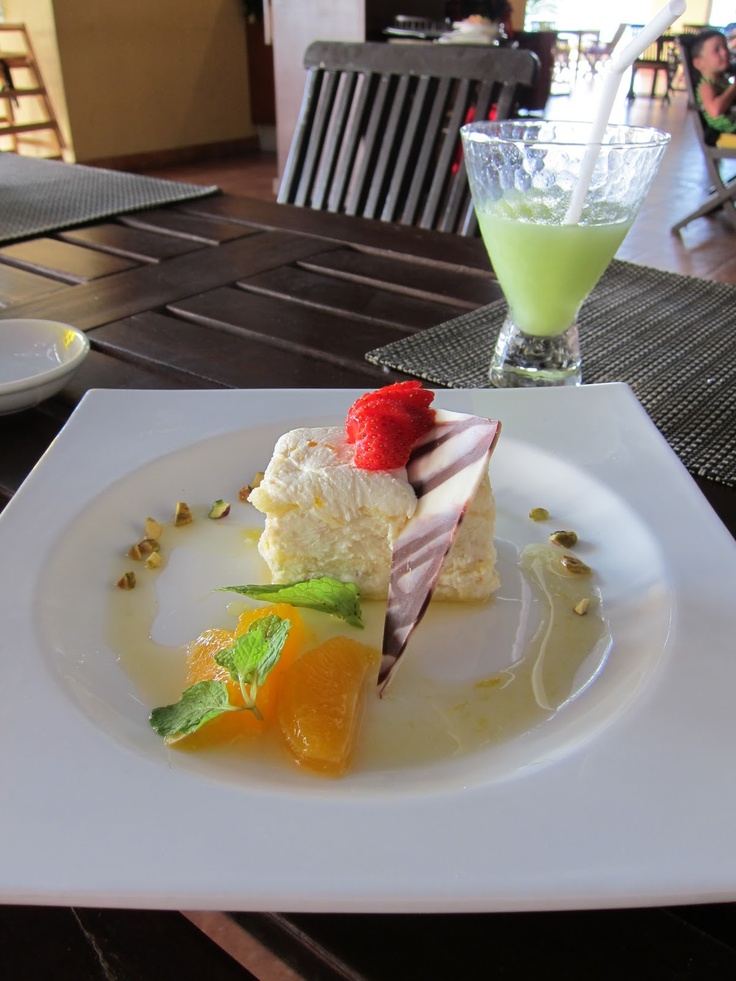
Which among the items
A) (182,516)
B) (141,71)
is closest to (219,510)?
(182,516)

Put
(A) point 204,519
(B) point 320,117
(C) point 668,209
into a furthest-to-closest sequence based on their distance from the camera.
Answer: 1. (C) point 668,209
2. (B) point 320,117
3. (A) point 204,519

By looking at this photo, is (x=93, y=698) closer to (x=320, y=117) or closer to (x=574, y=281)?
(x=574, y=281)

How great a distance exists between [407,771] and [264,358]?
772mm

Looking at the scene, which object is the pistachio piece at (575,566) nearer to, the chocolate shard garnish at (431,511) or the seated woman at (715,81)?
the chocolate shard garnish at (431,511)

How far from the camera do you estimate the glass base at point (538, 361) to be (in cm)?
113

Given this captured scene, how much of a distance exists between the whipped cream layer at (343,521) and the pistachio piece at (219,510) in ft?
0.29

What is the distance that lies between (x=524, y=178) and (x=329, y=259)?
59 centimetres

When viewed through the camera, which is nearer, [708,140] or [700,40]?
[700,40]

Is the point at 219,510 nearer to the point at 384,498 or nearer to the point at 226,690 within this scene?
the point at 384,498

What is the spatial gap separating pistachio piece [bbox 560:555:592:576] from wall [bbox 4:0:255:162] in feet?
20.2

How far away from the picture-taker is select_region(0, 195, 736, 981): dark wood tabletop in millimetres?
457

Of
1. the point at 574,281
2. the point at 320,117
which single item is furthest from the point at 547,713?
the point at 320,117

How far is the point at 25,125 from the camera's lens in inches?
224

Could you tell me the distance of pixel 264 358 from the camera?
121cm
